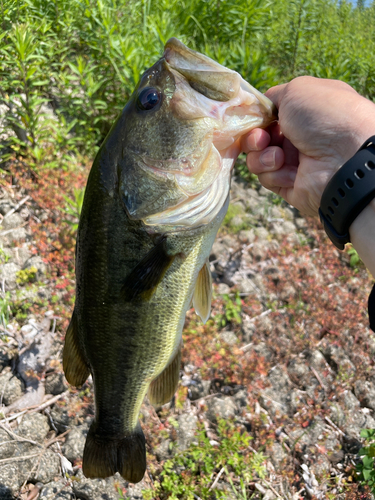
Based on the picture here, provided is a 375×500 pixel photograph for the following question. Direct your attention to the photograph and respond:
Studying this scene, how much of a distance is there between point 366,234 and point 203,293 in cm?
78

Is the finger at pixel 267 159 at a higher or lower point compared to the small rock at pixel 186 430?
higher

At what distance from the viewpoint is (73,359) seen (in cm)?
191

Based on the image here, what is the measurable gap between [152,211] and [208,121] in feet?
1.41

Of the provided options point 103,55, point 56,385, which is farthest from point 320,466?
point 103,55

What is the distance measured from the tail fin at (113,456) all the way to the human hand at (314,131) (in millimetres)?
1585

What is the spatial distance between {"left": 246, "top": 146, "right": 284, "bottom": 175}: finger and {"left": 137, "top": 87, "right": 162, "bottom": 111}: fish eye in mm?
804

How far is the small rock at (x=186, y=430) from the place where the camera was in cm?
288

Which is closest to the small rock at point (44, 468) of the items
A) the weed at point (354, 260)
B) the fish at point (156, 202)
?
the fish at point (156, 202)

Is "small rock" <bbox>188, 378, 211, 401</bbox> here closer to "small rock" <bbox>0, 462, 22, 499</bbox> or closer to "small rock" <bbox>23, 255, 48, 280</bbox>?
"small rock" <bbox>0, 462, 22, 499</bbox>

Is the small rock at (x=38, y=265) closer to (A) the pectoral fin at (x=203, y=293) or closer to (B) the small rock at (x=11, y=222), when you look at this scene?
(B) the small rock at (x=11, y=222)

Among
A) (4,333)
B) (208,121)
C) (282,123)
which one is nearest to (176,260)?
(208,121)

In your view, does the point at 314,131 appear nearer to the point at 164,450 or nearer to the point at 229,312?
the point at 229,312

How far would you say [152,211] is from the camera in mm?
1657

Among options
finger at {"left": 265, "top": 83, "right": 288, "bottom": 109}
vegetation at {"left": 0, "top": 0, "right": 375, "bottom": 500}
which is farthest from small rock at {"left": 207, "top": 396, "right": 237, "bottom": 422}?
finger at {"left": 265, "top": 83, "right": 288, "bottom": 109}
